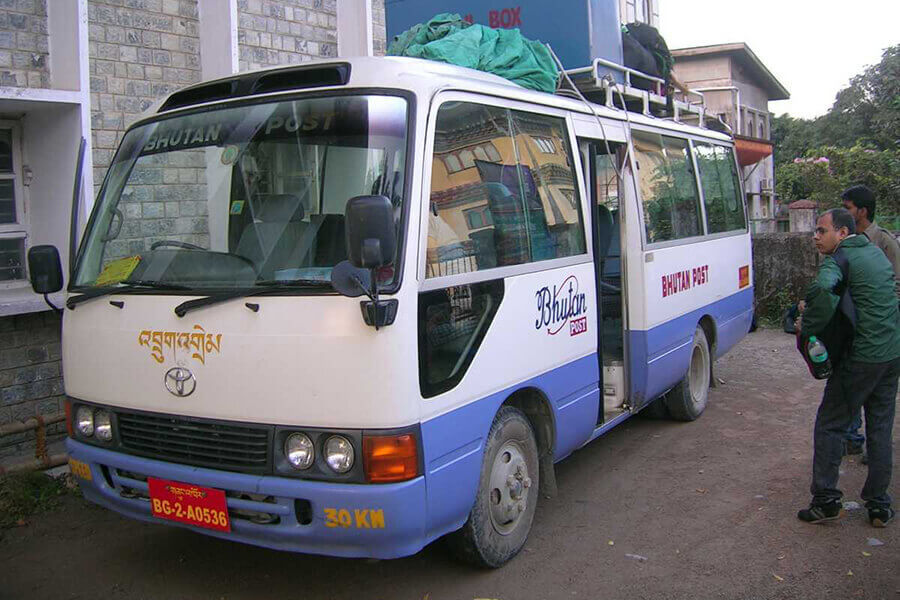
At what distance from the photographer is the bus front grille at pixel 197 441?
11.5 feet

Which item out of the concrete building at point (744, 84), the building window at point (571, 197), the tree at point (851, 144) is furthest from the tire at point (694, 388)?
the concrete building at point (744, 84)

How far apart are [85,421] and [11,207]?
328 cm

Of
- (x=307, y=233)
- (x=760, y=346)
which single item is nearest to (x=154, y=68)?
(x=307, y=233)

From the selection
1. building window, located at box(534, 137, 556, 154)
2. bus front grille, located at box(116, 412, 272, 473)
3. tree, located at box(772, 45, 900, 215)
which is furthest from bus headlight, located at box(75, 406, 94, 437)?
tree, located at box(772, 45, 900, 215)

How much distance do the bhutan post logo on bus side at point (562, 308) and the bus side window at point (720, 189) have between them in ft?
9.84

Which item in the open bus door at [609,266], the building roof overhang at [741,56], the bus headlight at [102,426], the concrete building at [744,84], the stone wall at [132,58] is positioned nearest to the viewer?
the bus headlight at [102,426]

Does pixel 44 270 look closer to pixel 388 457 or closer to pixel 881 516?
pixel 388 457

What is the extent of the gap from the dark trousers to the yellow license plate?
13.1ft

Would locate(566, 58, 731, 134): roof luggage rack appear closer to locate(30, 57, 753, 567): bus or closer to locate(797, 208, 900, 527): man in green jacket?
locate(30, 57, 753, 567): bus

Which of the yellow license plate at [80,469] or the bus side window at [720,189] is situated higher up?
the bus side window at [720,189]

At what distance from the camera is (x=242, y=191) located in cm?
404

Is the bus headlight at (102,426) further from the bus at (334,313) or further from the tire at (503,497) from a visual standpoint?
the tire at (503,497)

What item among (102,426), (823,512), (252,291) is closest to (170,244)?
(252,291)

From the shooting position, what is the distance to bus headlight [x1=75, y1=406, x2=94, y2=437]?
13.3ft
